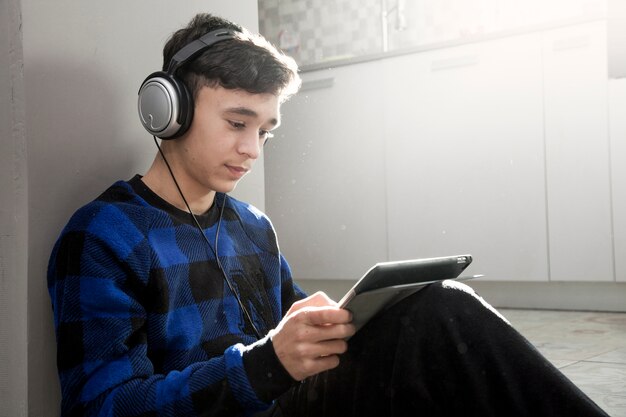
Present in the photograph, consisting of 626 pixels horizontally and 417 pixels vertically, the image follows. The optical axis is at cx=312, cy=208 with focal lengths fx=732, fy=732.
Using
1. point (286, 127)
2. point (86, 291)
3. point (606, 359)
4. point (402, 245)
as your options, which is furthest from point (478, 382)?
point (286, 127)

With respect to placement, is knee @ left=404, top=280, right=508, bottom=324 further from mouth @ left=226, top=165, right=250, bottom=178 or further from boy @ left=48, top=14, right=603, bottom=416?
mouth @ left=226, top=165, right=250, bottom=178

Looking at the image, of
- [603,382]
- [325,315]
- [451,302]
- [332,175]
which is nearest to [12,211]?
[325,315]

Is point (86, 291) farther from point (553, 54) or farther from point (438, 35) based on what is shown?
point (438, 35)

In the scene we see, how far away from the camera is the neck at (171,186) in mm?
1041

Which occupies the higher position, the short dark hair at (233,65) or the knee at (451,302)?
the short dark hair at (233,65)

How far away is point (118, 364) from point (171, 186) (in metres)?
0.31

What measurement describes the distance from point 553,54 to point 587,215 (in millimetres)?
604

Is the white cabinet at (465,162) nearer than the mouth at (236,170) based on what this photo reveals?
No

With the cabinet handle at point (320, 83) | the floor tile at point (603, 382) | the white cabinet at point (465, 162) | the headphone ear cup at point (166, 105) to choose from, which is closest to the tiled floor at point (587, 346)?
the floor tile at point (603, 382)

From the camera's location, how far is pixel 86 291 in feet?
2.79

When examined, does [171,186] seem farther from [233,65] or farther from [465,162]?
[465,162]

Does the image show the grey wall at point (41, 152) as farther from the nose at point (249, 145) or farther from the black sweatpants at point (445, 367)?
the black sweatpants at point (445, 367)

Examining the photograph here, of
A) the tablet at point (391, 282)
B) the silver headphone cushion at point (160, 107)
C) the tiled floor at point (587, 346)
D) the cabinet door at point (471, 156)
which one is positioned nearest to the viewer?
the tablet at point (391, 282)

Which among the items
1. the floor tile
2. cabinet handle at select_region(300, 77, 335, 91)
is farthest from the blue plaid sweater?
cabinet handle at select_region(300, 77, 335, 91)
